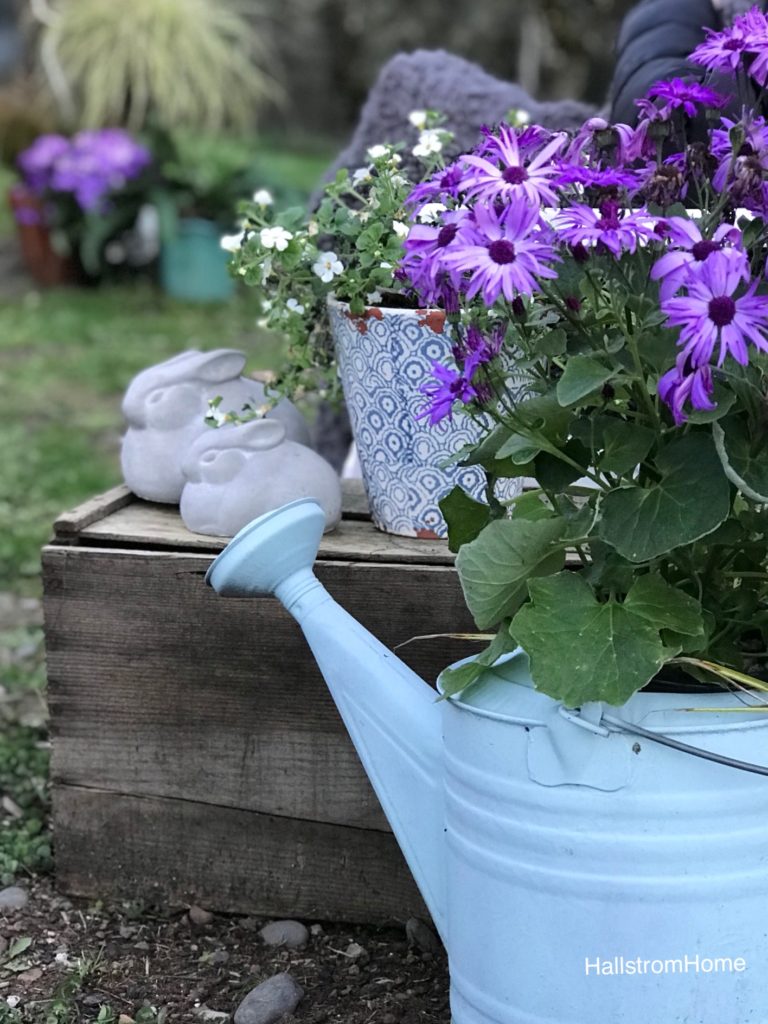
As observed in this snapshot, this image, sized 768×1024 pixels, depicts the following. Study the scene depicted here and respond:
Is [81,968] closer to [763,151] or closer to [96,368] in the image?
[763,151]

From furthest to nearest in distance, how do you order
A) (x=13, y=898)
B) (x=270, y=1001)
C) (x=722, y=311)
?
(x=13, y=898), (x=270, y=1001), (x=722, y=311)

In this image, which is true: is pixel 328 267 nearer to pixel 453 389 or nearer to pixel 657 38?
pixel 453 389

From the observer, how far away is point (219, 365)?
1564mm

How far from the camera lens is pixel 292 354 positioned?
1.52 metres

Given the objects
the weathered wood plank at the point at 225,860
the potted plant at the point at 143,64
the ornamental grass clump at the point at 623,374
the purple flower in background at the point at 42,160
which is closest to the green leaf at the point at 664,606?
the ornamental grass clump at the point at 623,374

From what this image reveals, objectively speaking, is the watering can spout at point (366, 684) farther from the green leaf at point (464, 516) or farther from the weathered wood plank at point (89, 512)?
the weathered wood plank at point (89, 512)

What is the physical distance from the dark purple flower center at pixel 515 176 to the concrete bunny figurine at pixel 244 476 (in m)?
0.58

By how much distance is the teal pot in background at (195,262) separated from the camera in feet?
17.5

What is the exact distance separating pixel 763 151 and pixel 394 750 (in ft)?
1.84

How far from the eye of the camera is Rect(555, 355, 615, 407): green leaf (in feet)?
3.05

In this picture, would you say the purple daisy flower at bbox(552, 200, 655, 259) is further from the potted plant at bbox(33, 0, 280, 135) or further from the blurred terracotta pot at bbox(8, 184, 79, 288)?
the potted plant at bbox(33, 0, 280, 135)

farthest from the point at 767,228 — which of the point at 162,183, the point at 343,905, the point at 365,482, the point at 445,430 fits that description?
the point at 162,183

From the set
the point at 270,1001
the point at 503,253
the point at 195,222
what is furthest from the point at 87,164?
the point at 503,253

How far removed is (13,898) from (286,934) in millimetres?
321
